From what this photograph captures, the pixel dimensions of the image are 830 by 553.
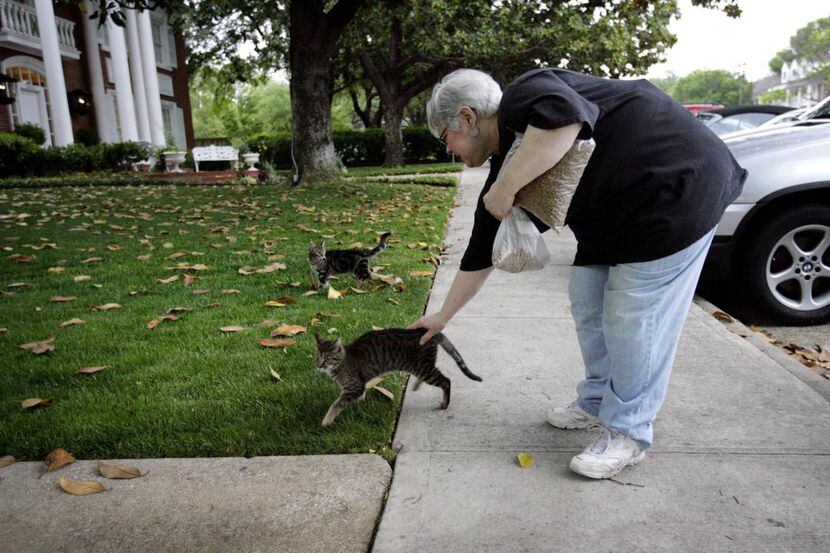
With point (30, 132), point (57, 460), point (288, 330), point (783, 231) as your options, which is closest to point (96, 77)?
point (30, 132)

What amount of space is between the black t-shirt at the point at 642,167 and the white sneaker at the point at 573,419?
91 centimetres

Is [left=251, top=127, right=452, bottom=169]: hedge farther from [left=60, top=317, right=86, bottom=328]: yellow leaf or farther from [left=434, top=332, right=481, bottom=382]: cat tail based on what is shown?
[left=434, top=332, right=481, bottom=382]: cat tail

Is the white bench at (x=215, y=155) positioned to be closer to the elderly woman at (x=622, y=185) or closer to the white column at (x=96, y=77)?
the white column at (x=96, y=77)

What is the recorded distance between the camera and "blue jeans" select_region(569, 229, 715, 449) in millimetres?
2365

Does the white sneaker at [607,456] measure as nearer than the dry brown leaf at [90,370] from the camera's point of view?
Yes

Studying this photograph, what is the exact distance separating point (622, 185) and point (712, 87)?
150766 millimetres

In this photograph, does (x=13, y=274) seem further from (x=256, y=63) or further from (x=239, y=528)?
(x=256, y=63)

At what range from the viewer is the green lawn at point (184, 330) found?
9.40ft

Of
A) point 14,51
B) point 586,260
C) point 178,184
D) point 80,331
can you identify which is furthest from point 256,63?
point 586,260

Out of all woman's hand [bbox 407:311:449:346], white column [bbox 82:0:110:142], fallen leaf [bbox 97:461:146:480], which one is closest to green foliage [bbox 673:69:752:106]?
white column [bbox 82:0:110:142]

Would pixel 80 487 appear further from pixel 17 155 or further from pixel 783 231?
pixel 17 155

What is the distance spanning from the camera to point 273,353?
12.6 ft

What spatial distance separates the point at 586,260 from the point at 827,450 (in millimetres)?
1341

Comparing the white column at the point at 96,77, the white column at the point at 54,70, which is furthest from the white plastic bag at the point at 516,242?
the white column at the point at 96,77
